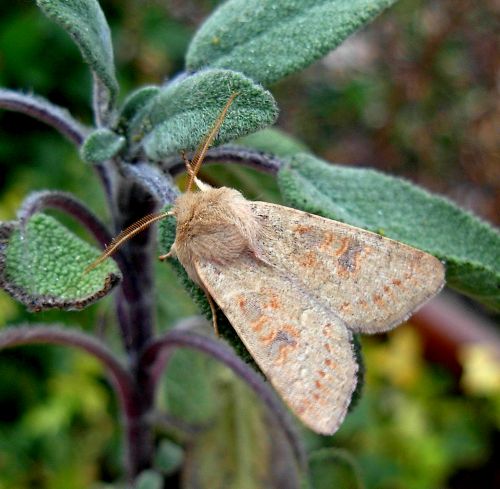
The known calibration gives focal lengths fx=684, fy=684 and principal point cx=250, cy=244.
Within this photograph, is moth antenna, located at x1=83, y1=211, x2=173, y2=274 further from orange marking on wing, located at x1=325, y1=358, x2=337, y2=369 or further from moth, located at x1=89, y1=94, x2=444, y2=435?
orange marking on wing, located at x1=325, y1=358, x2=337, y2=369

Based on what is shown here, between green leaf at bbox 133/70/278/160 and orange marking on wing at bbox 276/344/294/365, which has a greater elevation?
green leaf at bbox 133/70/278/160

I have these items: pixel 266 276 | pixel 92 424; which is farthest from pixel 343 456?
pixel 92 424

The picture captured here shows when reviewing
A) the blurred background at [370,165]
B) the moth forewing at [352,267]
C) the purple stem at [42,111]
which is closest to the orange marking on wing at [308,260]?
the moth forewing at [352,267]

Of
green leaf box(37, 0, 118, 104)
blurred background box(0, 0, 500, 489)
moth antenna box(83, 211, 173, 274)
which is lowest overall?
blurred background box(0, 0, 500, 489)

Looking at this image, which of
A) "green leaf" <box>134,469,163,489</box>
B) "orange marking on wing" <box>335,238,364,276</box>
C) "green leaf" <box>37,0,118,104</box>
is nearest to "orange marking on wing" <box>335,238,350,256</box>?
"orange marking on wing" <box>335,238,364,276</box>

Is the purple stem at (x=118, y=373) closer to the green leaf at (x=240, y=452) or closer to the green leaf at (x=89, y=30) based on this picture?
the green leaf at (x=240, y=452)

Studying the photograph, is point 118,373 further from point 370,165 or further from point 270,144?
point 370,165
